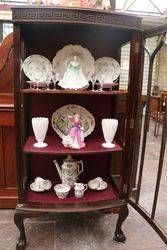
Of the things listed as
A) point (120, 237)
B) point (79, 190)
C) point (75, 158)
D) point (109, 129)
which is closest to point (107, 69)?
point (109, 129)

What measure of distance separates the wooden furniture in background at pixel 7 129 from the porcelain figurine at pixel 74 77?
632 mm

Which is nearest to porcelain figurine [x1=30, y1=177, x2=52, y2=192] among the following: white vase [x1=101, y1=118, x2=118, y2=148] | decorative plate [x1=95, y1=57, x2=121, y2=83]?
white vase [x1=101, y1=118, x2=118, y2=148]

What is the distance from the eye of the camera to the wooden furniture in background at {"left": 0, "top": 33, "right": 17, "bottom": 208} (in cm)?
208

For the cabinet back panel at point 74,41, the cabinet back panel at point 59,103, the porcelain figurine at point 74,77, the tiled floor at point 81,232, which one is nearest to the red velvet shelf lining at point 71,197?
the tiled floor at point 81,232

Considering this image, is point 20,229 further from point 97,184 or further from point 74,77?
point 74,77

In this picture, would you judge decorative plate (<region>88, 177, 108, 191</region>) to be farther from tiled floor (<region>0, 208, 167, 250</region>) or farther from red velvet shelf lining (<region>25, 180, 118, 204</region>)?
tiled floor (<region>0, 208, 167, 250</region>)

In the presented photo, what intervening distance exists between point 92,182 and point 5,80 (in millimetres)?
1134

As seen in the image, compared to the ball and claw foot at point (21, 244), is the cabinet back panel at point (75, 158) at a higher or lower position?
higher

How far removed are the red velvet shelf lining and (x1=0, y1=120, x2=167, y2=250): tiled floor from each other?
36 cm

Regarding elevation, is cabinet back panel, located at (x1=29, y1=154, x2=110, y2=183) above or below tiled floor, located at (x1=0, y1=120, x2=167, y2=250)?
above

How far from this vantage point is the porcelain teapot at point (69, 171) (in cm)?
191

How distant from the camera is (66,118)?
1922mm

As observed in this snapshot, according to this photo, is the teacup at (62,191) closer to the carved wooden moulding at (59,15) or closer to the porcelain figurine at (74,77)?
the porcelain figurine at (74,77)

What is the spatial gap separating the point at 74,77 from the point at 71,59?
16 cm
